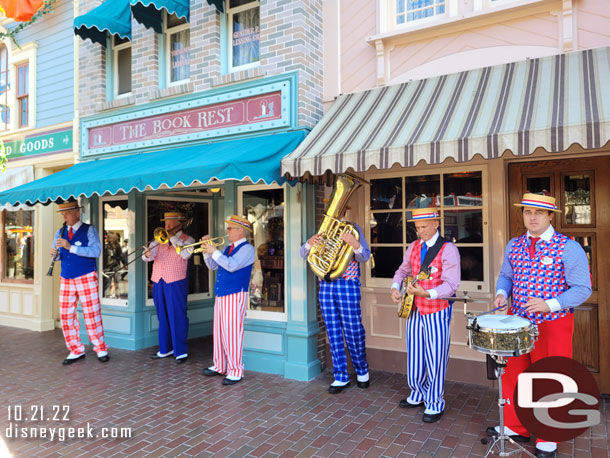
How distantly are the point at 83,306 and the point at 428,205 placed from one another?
4753 mm

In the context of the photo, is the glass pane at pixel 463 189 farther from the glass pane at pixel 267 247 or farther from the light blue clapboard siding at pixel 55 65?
the light blue clapboard siding at pixel 55 65

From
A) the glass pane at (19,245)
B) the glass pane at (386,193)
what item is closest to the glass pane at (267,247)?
the glass pane at (386,193)

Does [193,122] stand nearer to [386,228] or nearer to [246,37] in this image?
[246,37]

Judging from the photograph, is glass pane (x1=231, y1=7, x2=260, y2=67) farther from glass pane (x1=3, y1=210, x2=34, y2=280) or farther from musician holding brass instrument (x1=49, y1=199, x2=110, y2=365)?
glass pane (x1=3, y1=210, x2=34, y2=280)

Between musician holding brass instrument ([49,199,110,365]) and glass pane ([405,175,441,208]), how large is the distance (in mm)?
4232

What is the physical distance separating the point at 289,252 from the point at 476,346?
2706 millimetres

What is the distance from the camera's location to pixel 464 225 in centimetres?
509

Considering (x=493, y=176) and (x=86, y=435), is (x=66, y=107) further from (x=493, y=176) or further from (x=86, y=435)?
(x=493, y=176)

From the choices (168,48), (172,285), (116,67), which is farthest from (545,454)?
(116,67)

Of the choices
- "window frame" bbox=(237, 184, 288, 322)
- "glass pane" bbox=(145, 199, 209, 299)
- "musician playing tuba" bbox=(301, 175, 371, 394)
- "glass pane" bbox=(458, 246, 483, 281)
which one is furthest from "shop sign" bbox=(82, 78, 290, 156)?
"glass pane" bbox=(458, 246, 483, 281)

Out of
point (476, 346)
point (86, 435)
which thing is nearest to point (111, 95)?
point (86, 435)

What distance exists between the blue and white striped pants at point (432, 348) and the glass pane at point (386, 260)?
1322mm

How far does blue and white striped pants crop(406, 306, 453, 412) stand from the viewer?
4.08m

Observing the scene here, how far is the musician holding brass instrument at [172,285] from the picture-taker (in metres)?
6.13
